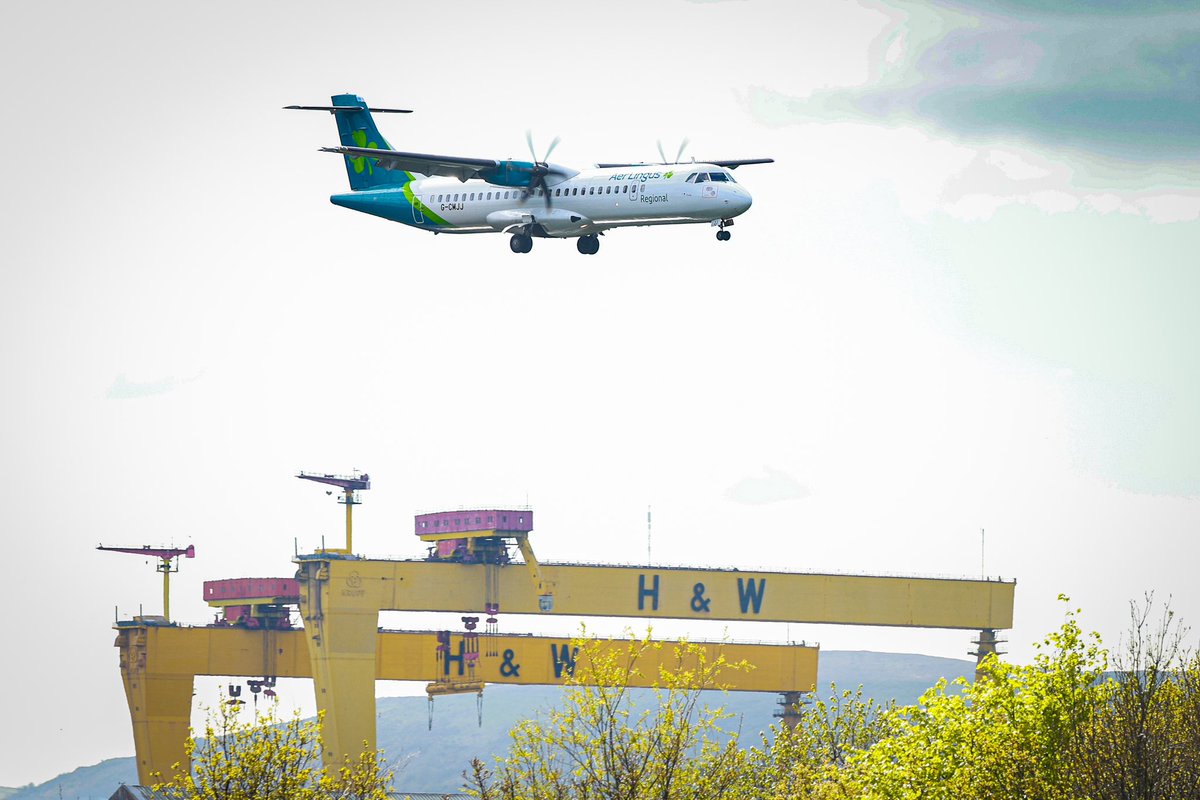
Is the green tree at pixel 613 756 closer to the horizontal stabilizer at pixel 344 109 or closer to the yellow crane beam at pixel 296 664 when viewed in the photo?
the horizontal stabilizer at pixel 344 109

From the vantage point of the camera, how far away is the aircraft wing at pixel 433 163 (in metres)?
74.1

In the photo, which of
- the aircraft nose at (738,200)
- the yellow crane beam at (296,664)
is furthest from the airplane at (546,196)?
the yellow crane beam at (296,664)

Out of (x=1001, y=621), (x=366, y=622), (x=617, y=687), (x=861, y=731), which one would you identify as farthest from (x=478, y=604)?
(x=617, y=687)

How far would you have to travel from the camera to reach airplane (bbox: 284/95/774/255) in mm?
69375

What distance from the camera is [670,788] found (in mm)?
42531

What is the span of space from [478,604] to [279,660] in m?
13.9

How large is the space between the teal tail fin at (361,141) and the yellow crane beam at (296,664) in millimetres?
35985

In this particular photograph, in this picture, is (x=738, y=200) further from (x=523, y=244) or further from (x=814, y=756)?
(x=814, y=756)

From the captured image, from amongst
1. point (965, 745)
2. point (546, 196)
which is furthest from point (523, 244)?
point (965, 745)

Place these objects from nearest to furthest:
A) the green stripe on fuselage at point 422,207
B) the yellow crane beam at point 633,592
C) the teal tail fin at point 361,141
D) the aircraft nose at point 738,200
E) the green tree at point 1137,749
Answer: the green tree at point 1137,749
the aircraft nose at point 738,200
the green stripe on fuselage at point 422,207
the teal tail fin at point 361,141
the yellow crane beam at point 633,592

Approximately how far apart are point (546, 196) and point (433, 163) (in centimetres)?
504

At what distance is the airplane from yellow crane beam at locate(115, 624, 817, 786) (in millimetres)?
41923

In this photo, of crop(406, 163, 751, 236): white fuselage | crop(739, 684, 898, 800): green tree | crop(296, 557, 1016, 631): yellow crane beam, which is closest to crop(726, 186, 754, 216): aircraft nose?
crop(406, 163, 751, 236): white fuselage

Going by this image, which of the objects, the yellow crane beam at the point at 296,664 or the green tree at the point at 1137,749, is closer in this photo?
the green tree at the point at 1137,749
